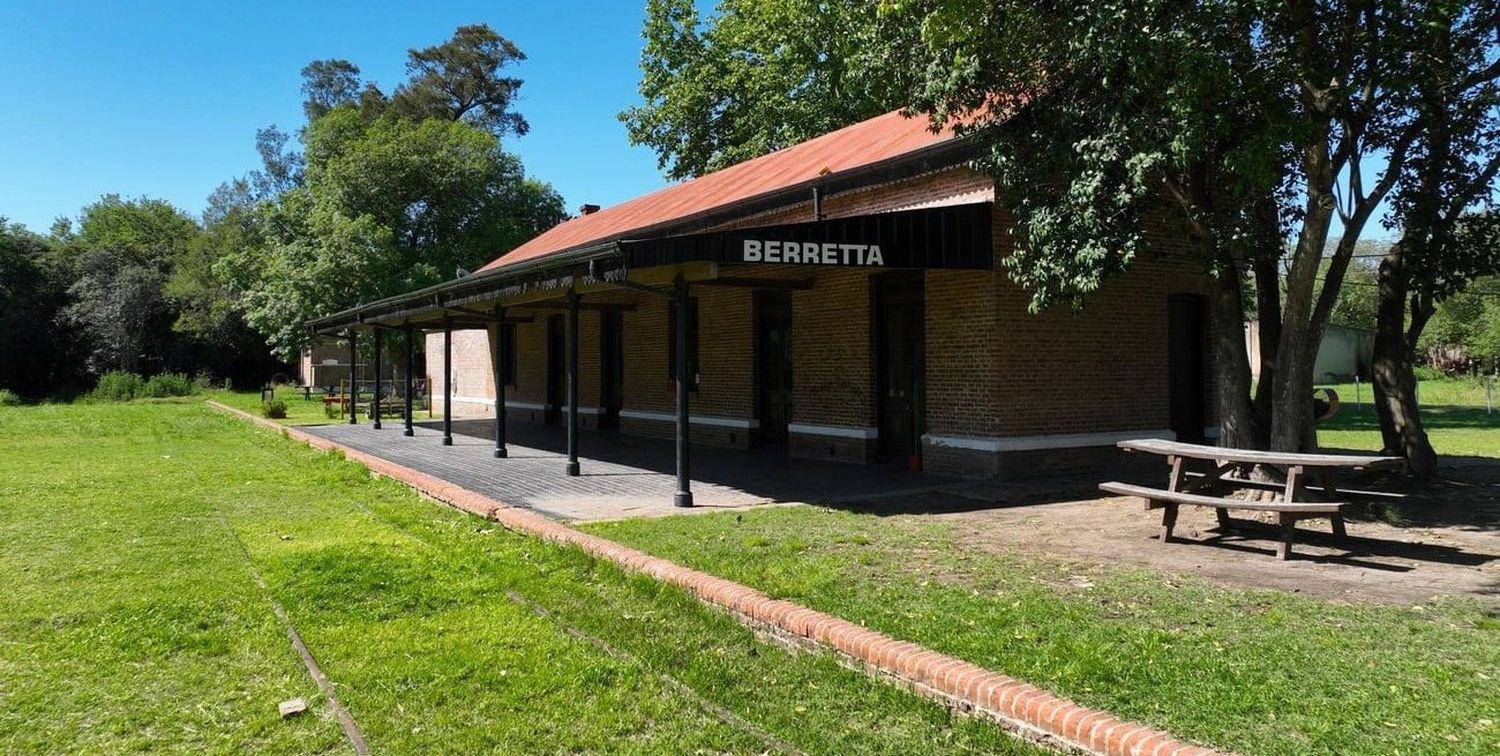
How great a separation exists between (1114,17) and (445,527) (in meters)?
7.32

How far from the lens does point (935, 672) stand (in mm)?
4109

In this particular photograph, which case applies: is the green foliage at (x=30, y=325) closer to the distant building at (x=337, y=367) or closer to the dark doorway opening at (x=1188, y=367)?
the distant building at (x=337, y=367)

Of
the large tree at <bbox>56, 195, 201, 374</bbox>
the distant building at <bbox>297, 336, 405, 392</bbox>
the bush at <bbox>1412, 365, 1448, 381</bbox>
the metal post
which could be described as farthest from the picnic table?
the large tree at <bbox>56, 195, 201, 374</bbox>

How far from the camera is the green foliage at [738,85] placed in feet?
85.2

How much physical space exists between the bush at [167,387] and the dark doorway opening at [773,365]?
39364 millimetres

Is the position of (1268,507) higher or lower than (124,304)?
lower

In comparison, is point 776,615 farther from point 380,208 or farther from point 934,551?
point 380,208

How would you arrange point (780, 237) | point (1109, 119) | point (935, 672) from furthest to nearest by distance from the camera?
point (780, 237), point (1109, 119), point (935, 672)

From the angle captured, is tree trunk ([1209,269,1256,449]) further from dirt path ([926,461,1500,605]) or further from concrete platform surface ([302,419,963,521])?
concrete platform surface ([302,419,963,521])

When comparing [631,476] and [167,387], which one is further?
[167,387]

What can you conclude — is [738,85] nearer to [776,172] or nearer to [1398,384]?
[776,172]

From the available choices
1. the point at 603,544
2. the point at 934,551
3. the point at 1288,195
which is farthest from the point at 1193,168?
the point at 603,544

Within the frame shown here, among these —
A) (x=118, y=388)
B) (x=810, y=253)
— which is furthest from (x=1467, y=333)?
(x=118, y=388)

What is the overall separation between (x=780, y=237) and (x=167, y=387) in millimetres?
45456
